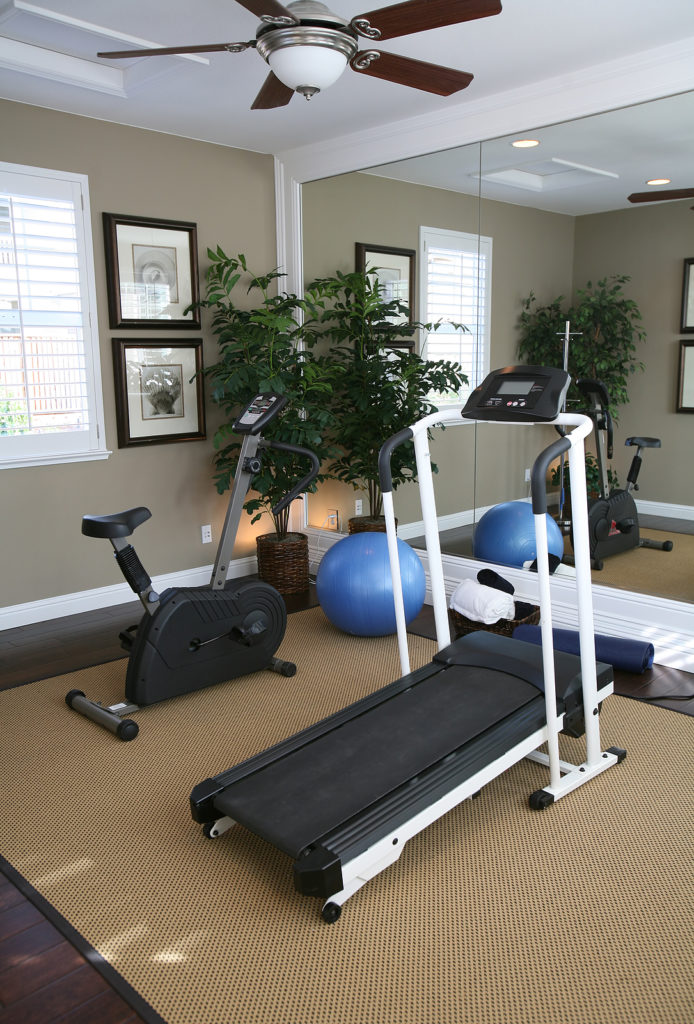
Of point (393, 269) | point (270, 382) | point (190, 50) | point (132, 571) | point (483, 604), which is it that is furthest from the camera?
point (393, 269)

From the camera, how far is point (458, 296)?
Result: 4164 mm

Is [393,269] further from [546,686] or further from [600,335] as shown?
[546,686]

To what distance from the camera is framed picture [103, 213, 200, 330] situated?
4223mm

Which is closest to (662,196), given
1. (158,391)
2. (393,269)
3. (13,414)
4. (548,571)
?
(393,269)

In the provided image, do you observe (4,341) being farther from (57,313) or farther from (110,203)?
(110,203)

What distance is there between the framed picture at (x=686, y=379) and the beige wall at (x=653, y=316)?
0.07ft

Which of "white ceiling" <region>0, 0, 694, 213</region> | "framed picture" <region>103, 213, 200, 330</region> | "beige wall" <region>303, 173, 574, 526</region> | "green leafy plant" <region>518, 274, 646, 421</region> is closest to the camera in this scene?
"white ceiling" <region>0, 0, 694, 213</region>

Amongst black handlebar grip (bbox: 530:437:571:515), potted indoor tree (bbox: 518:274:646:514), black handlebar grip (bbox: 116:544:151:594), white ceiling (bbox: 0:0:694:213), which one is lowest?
black handlebar grip (bbox: 116:544:151:594)

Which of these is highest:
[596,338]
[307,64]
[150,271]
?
[307,64]

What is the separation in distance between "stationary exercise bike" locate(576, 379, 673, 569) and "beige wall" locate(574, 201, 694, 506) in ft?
0.12

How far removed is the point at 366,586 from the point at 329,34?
2.30 m

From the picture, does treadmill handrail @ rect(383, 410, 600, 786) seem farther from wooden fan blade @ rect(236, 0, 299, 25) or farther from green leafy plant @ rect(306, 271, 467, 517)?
green leafy plant @ rect(306, 271, 467, 517)

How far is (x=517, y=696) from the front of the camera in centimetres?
263

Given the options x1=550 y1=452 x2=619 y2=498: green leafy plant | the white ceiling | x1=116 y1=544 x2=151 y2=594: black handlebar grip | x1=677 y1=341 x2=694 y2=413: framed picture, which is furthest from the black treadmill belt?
the white ceiling
